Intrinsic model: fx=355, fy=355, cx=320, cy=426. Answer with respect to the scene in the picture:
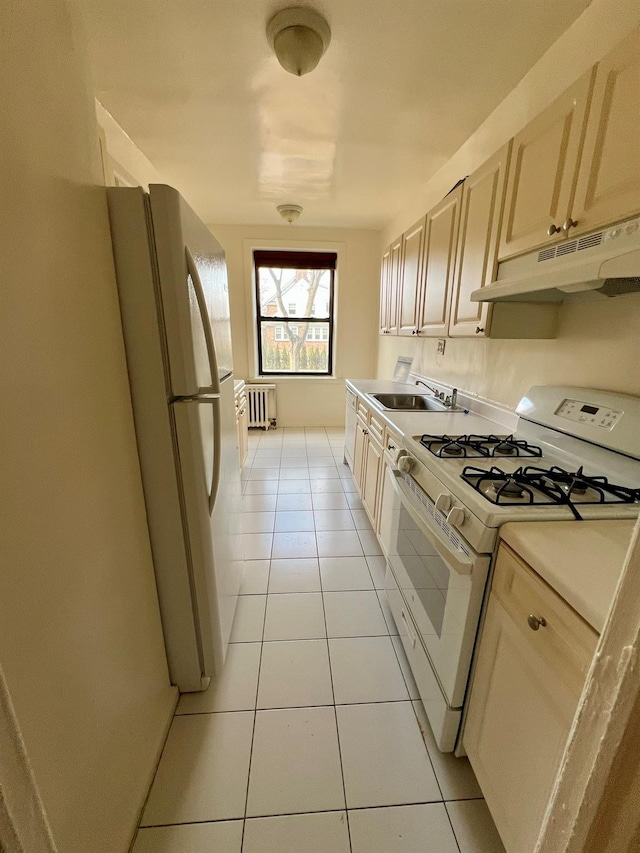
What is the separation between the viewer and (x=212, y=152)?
2.47 meters

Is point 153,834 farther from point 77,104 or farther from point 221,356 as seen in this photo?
point 77,104

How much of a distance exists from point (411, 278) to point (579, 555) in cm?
225

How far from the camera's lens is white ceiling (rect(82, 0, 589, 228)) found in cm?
138

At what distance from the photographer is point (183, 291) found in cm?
106

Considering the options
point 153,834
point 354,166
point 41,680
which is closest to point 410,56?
point 354,166

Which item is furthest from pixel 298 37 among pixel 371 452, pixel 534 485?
pixel 371 452

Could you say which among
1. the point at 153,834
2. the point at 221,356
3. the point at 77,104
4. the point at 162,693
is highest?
the point at 77,104

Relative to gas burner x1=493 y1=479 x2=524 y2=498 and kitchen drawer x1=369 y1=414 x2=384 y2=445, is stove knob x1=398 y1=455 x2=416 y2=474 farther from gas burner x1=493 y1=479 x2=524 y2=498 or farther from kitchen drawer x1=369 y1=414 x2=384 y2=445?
kitchen drawer x1=369 y1=414 x2=384 y2=445

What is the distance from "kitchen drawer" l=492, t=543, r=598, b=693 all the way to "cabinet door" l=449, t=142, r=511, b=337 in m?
1.08

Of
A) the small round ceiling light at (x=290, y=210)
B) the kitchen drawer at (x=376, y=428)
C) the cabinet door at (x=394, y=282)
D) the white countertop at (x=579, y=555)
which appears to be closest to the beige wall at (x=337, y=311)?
the small round ceiling light at (x=290, y=210)

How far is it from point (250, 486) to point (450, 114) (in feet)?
9.71

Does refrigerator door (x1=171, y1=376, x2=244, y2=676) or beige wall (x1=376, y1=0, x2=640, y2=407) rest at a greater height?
beige wall (x1=376, y1=0, x2=640, y2=407)

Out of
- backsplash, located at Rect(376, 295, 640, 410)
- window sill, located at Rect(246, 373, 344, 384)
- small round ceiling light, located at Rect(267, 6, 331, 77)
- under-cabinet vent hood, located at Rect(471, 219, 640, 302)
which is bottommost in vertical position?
window sill, located at Rect(246, 373, 344, 384)

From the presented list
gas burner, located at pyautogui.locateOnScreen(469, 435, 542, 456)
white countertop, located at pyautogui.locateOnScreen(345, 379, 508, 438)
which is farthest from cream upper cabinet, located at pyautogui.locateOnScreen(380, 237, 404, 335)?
gas burner, located at pyautogui.locateOnScreen(469, 435, 542, 456)
